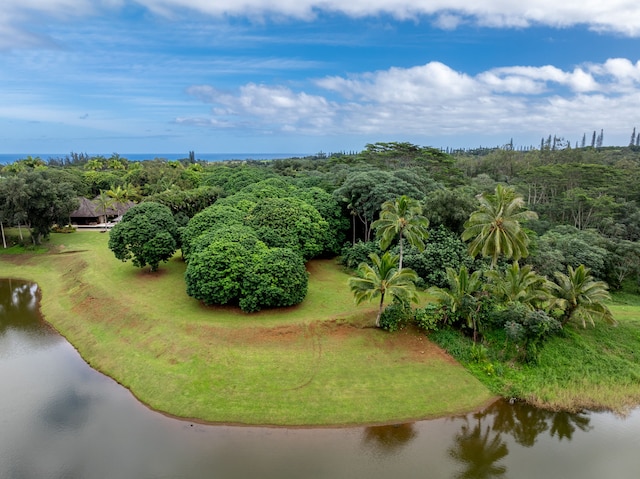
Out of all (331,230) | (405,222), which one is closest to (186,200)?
(331,230)

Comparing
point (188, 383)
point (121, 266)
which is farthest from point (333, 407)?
point (121, 266)

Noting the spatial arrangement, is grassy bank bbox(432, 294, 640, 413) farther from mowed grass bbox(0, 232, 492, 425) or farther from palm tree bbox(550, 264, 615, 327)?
palm tree bbox(550, 264, 615, 327)

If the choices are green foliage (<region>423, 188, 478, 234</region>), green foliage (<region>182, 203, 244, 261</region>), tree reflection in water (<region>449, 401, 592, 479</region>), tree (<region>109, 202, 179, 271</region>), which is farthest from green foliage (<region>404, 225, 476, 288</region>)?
tree (<region>109, 202, 179, 271</region>)

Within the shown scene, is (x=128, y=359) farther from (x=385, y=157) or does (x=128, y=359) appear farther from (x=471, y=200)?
(x=385, y=157)

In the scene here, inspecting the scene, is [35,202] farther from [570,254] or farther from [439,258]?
[570,254]

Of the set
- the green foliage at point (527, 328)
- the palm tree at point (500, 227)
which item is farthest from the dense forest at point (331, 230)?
the green foliage at point (527, 328)

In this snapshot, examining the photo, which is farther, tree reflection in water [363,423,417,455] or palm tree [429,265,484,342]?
palm tree [429,265,484,342]
